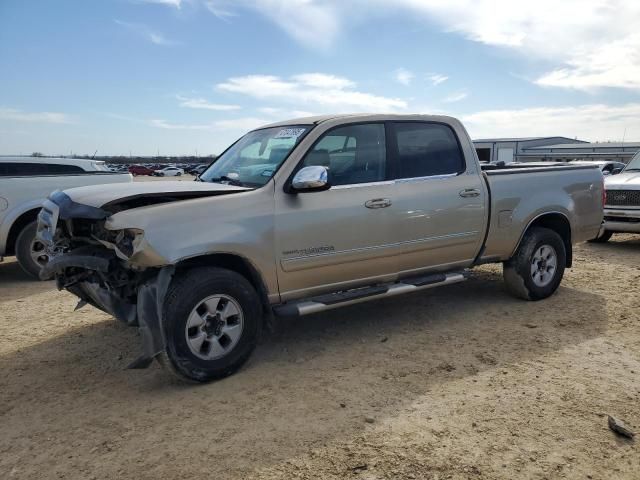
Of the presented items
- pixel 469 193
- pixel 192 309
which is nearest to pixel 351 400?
pixel 192 309

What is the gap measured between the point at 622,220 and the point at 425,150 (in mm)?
6238

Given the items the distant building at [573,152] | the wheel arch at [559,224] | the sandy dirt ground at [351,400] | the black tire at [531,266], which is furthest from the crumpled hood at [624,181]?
the distant building at [573,152]

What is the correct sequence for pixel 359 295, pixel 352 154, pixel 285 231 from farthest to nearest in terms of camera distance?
pixel 352 154, pixel 359 295, pixel 285 231

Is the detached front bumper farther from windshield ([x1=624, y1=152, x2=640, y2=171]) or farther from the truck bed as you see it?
the truck bed

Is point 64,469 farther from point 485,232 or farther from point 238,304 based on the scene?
point 485,232

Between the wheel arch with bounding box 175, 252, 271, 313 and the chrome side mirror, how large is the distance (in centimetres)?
72

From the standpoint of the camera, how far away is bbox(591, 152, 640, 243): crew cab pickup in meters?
9.34

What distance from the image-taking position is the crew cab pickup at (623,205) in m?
9.34

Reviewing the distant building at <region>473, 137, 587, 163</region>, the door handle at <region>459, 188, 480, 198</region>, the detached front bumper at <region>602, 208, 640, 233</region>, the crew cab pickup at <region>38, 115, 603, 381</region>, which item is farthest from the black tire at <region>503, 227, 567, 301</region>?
the distant building at <region>473, 137, 587, 163</region>

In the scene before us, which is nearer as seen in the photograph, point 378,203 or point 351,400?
point 351,400

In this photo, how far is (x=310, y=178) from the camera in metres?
4.04

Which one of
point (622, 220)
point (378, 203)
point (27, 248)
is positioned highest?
point (378, 203)

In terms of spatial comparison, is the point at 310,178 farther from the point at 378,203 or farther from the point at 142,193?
the point at 142,193

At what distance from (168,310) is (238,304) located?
0.53m
